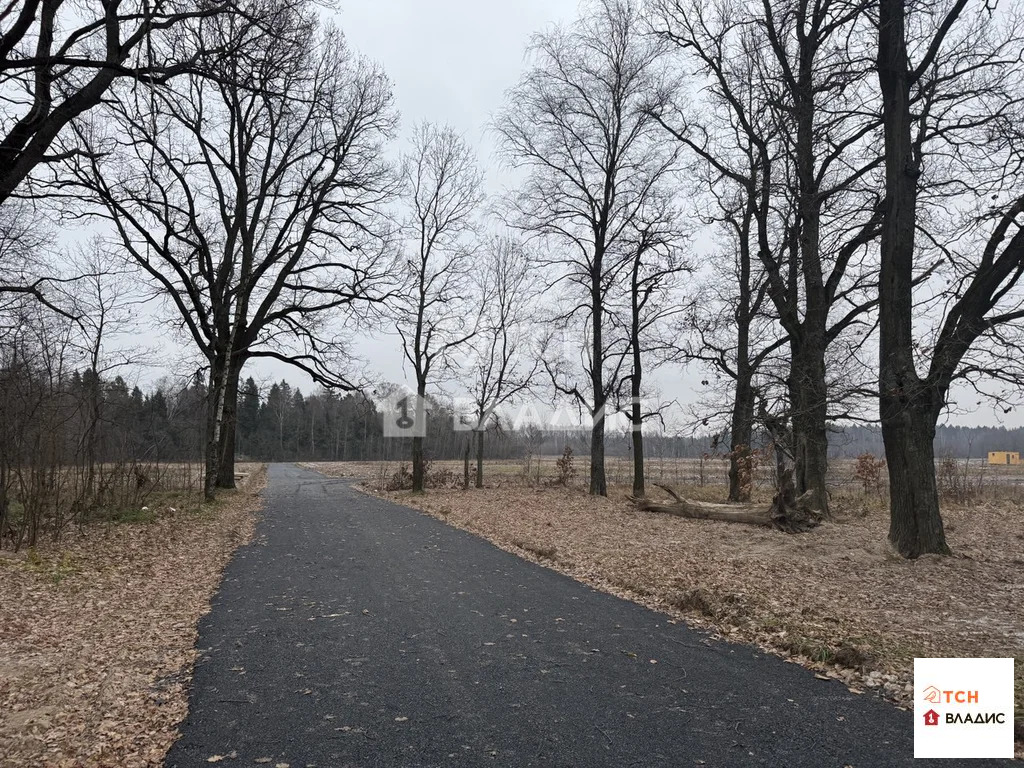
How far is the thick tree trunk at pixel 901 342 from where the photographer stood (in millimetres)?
9055

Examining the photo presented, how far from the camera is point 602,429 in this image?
22.3 metres

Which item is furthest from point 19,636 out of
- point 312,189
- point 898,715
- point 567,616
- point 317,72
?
point 312,189

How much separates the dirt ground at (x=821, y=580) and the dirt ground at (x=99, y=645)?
4.86 meters

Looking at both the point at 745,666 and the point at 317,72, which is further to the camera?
the point at 317,72

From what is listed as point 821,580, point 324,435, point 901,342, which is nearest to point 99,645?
point 821,580

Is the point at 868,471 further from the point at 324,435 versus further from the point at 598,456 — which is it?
the point at 324,435

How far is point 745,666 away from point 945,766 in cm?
174

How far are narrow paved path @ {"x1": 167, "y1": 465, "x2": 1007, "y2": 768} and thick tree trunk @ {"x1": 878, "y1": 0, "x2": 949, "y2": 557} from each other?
15.7 feet

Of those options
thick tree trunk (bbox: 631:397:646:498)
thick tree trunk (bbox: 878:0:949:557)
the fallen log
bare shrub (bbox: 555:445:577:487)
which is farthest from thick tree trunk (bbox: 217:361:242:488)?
thick tree trunk (bbox: 878:0:949:557)

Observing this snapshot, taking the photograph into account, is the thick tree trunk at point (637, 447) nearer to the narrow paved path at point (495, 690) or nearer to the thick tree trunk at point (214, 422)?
the thick tree trunk at point (214, 422)

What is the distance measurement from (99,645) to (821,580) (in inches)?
323

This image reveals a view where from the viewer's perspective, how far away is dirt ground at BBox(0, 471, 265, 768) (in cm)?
391

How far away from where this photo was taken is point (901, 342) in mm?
9258

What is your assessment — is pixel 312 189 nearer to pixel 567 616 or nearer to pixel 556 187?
pixel 556 187
